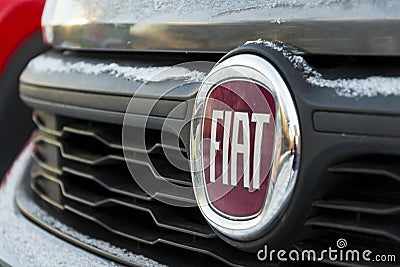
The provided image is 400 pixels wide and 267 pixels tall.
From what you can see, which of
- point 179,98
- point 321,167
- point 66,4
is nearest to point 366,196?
point 321,167

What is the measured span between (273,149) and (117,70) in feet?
2.04

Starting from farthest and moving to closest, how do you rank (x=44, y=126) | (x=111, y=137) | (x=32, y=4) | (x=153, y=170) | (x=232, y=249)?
(x=32, y=4)
(x=44, y=126)
(x=111, y=137)
(x=153, y=170)
(x=232, y=249)

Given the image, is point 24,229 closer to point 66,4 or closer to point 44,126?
point 44,126

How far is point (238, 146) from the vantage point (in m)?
1.41

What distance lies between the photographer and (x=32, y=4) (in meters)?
2.96

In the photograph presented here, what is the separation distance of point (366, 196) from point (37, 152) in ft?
4.27

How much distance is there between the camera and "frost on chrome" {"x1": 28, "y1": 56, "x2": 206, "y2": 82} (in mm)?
1630

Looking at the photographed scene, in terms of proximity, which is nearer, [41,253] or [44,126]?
[41,253]

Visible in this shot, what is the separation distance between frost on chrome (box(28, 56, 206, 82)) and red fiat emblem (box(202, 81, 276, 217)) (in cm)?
16

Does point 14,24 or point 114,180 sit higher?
point 14,24

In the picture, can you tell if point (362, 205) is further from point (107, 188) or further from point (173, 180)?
point (107, 188)

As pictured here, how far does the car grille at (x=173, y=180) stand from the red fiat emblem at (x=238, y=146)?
77 millimetres

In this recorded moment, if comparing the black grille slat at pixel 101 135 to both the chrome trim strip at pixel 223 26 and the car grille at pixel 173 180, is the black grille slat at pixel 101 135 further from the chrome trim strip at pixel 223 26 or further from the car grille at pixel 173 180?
the chrome trim strip at pixel 223 26

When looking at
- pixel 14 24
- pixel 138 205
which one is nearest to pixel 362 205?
pixel 138 205
